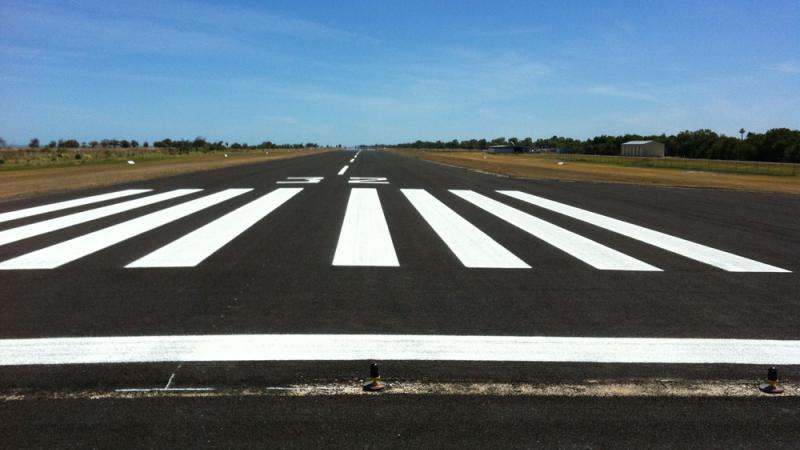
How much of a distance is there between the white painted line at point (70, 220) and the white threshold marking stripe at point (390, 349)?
498cm

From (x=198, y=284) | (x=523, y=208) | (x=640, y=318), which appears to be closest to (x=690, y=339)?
(x=640, y=318)

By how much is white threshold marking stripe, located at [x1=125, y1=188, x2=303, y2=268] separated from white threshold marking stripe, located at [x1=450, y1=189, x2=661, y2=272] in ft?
14.7

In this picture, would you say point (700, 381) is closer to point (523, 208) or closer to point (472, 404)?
point (472, 404)

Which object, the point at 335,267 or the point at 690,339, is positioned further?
the point at 335,267

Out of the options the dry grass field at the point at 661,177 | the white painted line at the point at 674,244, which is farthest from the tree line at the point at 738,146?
the white painted line at the point at 674,244

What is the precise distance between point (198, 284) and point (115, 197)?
378 inches

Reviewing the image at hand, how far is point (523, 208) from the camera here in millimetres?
12094

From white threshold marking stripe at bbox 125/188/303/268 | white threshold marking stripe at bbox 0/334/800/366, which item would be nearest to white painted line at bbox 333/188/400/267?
white threshold marking stripe at bbox 125/188/303/268

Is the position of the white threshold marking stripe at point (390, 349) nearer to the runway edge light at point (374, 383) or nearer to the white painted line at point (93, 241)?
the runway edge light at point (374, 383)

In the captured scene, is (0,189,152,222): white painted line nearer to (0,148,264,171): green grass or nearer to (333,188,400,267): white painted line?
(333,188,400,267): white painted line

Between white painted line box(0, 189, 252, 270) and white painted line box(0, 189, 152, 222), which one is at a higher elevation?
white painted line box(0, 189, 152, 222)

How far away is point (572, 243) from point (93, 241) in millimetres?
6534

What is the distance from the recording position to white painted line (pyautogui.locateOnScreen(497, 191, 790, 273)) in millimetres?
6554

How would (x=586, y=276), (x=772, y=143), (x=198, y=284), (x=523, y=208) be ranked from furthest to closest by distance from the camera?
1. (x=772, y=143)
2. (x=523, y=208)
3. (x=586, y=276)
4. (x=198, y=284)
